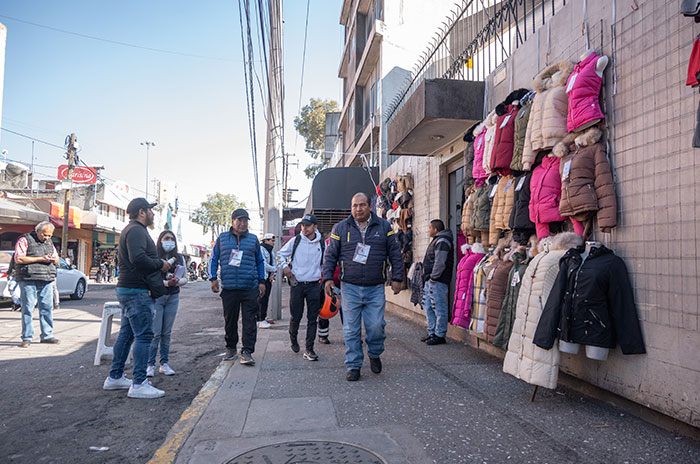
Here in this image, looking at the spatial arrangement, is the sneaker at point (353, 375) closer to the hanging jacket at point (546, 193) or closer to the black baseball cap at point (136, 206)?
the hanging jacket at point (546, 193)

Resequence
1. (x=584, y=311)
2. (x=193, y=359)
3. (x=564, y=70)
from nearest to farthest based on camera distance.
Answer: (x=584, y=311), (x=564, y=70), (x=193, y=359)

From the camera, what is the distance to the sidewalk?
295 cm

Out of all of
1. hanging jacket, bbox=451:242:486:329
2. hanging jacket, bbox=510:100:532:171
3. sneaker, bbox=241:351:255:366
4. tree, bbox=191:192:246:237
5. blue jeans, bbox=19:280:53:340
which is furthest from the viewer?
tree, bbox=191:192:246:237

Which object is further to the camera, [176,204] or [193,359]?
[176,204]

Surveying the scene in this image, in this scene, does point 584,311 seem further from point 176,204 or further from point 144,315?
point 176,204

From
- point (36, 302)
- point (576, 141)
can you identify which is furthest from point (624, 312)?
point (36, 302)

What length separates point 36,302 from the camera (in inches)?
297

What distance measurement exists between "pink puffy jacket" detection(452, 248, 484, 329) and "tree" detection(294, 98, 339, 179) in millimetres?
Answer: 27689

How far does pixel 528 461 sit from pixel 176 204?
6519 cm

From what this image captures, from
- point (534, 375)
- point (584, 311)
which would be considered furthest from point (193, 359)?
point (584, 311)

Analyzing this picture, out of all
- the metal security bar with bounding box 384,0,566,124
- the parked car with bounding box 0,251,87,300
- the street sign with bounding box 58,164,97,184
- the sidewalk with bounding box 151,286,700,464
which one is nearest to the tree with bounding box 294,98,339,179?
the street sign with bounding box 58,164,97,184

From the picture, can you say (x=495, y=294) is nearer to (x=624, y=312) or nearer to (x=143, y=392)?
(x=624, y=312)

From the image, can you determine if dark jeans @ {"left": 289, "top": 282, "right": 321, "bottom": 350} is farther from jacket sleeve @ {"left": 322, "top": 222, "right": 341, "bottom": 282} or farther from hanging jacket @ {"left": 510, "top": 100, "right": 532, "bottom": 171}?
hanging jacket @ {"left": 510, "top": 100, "right": 532, "bottom": 171}

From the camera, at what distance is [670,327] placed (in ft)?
10.8
